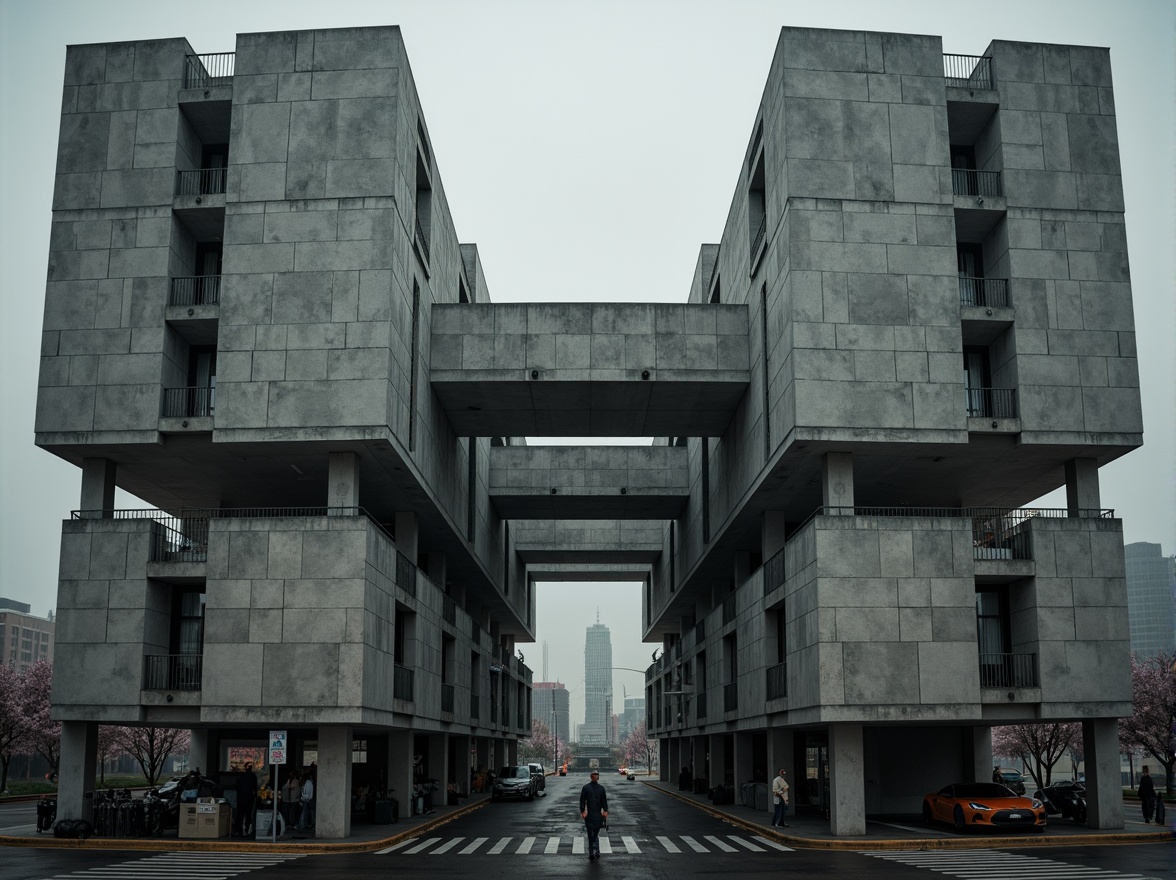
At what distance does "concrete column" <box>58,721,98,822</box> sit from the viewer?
32062 millimetres

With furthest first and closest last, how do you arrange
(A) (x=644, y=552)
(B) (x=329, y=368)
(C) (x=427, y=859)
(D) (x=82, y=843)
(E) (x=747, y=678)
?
(A) (x=644, y=552) → (E) (x=747, y=678) → (B) (x=329, y=368) → (D) (x=82, y=843) → (C) (x=427, y=859)

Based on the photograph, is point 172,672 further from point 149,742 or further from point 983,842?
point 149,742

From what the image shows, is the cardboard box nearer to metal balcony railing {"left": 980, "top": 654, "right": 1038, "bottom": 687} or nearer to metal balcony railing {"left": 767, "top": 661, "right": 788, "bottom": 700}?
metal balcony railing {"left": 767, "top": 661, "right": 788, "bottom": 700}

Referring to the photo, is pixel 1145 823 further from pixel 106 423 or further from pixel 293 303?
pixel 106 423

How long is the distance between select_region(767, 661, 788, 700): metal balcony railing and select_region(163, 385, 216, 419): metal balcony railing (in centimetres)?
1985

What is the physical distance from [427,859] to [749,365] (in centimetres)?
2042

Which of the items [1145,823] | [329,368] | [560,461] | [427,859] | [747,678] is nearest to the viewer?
[427,859]

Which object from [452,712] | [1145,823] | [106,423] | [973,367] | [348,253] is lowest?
[1145,823]

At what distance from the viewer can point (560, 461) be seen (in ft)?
189

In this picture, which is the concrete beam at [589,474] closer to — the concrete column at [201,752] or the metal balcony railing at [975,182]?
the concrete column at [201,752]

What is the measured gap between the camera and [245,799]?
32312 millimetres

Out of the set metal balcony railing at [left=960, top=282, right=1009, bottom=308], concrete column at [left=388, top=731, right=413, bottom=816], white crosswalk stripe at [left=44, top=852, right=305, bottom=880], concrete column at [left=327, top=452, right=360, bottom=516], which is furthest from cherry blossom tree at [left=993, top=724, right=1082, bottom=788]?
white crosswalk stripe at [left=44, top=852, right=305, bottom=880]

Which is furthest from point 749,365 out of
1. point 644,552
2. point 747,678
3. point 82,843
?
point 644,552

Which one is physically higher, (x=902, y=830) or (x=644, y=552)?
(x=644, y=552)
